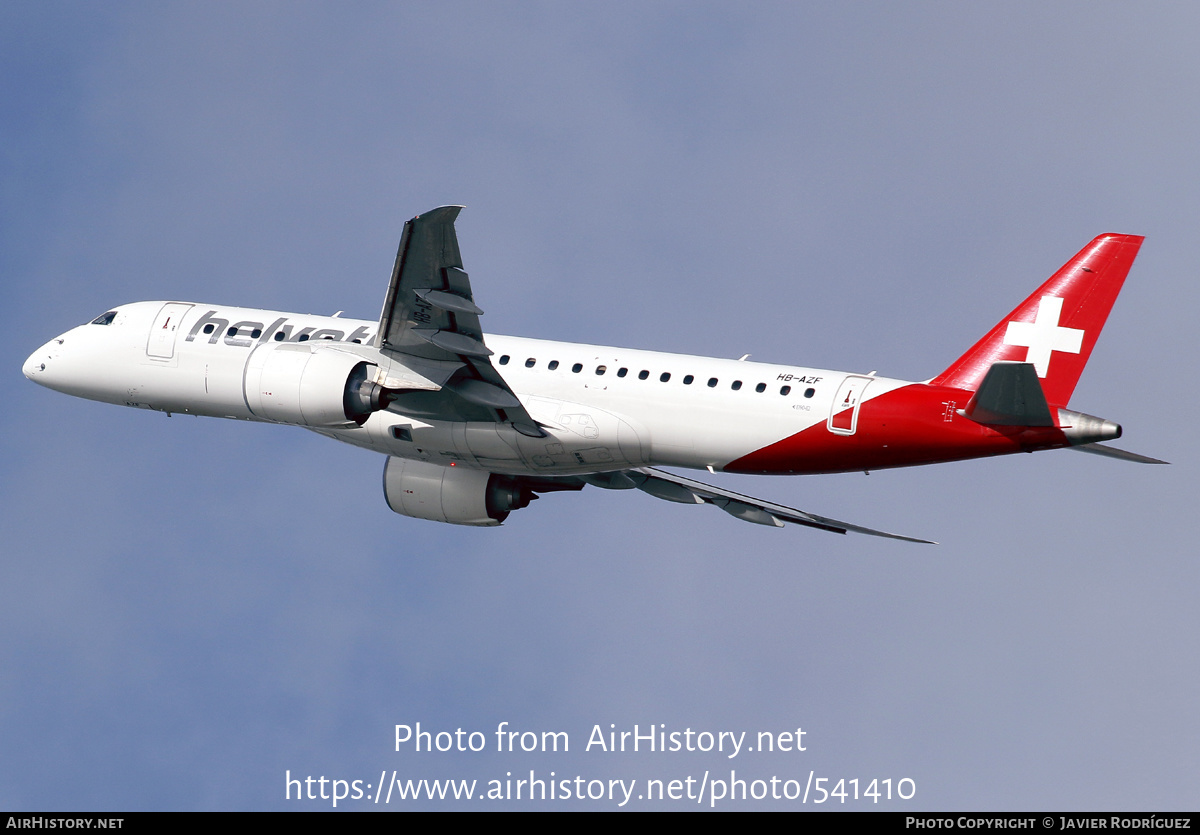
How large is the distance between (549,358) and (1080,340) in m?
13.2

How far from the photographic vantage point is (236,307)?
42438 mm

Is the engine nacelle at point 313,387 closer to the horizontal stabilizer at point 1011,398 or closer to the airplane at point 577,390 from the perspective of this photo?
the airplane at point 577,390

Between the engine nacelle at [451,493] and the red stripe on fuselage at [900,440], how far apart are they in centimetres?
806

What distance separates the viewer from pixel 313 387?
36406mm

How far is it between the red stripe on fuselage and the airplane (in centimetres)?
4

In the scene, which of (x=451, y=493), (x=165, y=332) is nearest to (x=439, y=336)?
(x=451, y=493)

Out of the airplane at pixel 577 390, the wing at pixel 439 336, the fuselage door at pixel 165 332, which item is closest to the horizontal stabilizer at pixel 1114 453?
the airplane at pixel 577 390

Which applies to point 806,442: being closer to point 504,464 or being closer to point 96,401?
point 504,464

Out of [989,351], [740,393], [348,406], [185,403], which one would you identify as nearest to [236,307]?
[185,403]

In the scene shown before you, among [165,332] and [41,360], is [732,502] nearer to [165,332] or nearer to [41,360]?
[165,332]

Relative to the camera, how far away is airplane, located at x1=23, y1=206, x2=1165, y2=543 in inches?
1366

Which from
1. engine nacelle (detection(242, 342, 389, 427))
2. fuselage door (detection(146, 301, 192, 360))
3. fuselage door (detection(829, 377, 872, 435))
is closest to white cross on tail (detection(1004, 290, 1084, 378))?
fuselage door (detection(829, 377, 872, 435))
